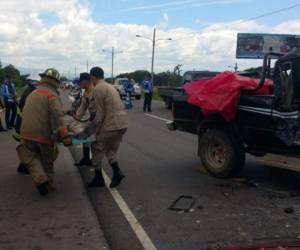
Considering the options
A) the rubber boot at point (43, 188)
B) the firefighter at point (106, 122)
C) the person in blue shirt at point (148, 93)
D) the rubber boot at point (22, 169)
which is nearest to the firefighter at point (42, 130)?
the rubber boot at point (43, 188)

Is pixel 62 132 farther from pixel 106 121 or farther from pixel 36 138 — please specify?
pixel 106 121

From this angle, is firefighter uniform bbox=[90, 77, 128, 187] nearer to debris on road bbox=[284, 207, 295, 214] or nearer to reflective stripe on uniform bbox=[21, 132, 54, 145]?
reflective stripe on uniform bbox=[21, 132, 54, 145]

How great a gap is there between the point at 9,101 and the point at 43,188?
10619 millimetres

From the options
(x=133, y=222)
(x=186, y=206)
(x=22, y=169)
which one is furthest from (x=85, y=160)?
(x=133, y=222)

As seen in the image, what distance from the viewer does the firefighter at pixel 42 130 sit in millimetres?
7566

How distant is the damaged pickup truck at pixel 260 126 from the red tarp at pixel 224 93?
8 centimetres

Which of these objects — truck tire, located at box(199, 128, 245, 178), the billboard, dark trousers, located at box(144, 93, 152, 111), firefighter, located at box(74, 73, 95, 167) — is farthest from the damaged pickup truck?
the billboard

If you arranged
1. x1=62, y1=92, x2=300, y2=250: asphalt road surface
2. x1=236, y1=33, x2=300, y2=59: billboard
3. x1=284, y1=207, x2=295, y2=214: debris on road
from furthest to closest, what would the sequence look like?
x1=236, y1=33, x2=300, y2=59: billboard
x1=284, y1=207, x2=295, y2=214: debris on road
x1=62, y1=92, x2=300, y2=250: asphalt road surface

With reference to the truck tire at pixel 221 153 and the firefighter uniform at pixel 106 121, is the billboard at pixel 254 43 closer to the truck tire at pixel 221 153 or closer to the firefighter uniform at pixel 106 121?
the truck tire at pixel 221 153

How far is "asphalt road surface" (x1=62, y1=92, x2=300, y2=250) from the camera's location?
563 cm

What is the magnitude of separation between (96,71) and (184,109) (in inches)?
81.3

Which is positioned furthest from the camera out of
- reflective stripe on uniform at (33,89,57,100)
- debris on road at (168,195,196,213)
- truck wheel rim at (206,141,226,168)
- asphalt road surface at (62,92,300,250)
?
truck wheel rim at (206,141,226,168)

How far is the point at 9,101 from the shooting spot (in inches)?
689

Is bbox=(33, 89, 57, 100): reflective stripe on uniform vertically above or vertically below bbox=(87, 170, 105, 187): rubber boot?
above
